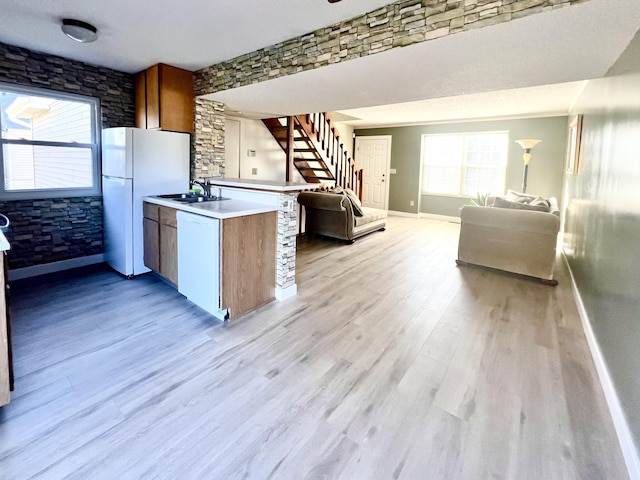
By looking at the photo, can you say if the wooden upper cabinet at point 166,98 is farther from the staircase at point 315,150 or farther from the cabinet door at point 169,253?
the staircase at point 315,150

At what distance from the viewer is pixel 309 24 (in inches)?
102

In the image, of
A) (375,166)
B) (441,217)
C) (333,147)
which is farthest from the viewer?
(375,166)

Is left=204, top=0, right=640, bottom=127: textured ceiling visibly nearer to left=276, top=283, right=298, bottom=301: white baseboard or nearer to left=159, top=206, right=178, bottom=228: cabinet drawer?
left=159, top=206, right=178, bottom=228: cabinet drawer

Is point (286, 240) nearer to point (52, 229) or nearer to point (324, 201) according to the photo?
point (324, 201)

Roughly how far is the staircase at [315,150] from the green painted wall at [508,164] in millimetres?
1428

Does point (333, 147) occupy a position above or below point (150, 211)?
above

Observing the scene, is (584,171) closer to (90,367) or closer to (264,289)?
(264,289)

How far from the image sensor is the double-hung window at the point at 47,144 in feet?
11.4

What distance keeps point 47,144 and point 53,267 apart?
1.35 metres

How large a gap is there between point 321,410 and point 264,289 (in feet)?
4.85

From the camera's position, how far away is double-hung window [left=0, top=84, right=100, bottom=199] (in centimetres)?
347

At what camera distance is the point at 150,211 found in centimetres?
362

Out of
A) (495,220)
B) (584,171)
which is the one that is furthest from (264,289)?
(584,171)

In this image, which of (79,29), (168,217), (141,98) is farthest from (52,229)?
(79,29)
